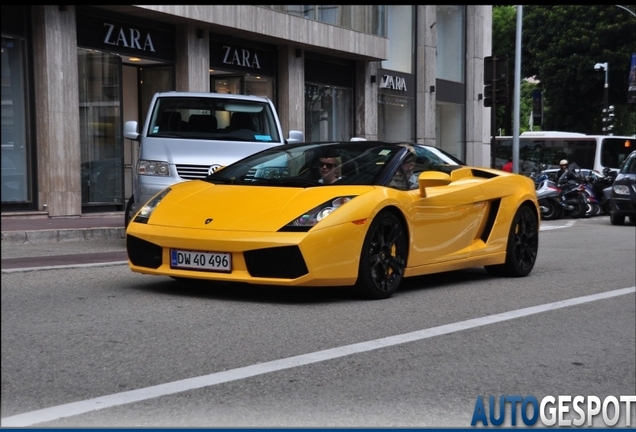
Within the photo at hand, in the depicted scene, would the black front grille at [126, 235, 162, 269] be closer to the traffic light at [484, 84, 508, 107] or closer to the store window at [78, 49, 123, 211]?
the store window at [78, 49, 123, 211]

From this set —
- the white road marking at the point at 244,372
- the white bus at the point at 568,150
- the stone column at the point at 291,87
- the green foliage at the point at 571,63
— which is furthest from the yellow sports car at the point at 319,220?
the green foliage at the point at 571,63

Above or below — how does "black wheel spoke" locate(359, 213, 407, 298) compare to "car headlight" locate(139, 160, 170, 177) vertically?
below

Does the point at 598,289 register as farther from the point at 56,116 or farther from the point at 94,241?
the point at 56,116

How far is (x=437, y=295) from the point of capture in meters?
8.19

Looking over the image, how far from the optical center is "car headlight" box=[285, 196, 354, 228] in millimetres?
6922

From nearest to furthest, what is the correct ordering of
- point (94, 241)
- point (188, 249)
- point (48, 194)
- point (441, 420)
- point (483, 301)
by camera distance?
1. point (441, 420)
2. point (188, 249)
3. point (483, 301)
4. point (94, 241)
5. point (48, 194)

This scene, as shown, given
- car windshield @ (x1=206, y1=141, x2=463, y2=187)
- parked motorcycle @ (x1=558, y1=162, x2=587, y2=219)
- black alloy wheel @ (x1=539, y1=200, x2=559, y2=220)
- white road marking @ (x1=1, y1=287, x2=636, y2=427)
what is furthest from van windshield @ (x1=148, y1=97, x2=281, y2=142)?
parked motorcycle @ (x1=558, y1=162, x2=587, y2=219)

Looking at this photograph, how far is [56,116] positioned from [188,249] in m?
12.0

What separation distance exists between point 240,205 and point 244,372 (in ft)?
8.58

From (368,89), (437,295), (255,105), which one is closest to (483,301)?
(437,295)

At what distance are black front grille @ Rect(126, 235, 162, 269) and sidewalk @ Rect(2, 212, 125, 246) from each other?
4.72 m

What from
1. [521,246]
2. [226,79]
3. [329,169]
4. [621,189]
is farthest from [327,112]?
[329,169]

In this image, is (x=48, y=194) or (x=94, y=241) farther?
(x=48, y=194)

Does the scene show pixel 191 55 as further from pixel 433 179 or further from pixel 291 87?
pixel 433 179
